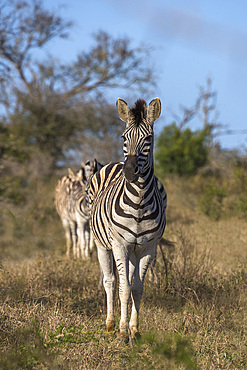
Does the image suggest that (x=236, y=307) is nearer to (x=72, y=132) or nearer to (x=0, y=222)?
(x=0, y=222)

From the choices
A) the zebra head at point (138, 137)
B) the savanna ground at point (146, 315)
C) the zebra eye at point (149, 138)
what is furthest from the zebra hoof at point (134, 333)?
the zebra eye at point (149, 138)

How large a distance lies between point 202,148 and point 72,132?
972cm

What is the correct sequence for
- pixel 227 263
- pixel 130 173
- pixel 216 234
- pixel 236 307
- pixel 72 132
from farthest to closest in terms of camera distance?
pixel 72 132 < pixel 216 234 < pixel 227 263 < pixel 236 307 < pixel 130 173

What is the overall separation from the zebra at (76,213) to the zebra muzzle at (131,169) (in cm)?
662

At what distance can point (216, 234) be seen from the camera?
436 inches

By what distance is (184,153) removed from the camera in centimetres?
2095

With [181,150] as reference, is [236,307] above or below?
below

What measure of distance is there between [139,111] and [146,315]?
2480mm

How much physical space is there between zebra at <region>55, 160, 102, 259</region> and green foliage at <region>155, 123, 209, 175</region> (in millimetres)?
6447

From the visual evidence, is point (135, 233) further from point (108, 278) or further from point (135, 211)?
point (108, 278)

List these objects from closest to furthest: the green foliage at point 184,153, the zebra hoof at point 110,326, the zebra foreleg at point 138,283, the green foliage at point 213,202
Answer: the zebra foreleg at point 138,283 < the zebra hoof at point 110,326 < the green foliage at point 213,202 < the green foliage at point 184,153

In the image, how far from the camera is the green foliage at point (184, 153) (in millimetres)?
20766

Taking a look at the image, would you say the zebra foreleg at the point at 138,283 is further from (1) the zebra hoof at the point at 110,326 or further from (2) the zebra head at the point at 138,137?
(2) the zebra head at the point at 138,137

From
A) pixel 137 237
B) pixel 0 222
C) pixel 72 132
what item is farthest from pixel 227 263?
pixel 72 132
